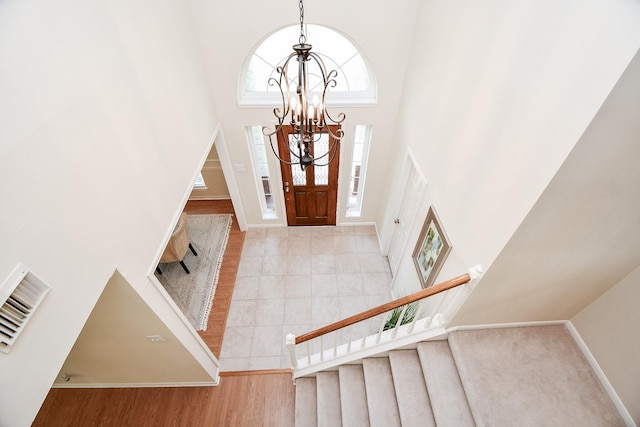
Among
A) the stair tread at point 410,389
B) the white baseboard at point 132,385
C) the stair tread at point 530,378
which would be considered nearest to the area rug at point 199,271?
the white baseboard at point 132,385

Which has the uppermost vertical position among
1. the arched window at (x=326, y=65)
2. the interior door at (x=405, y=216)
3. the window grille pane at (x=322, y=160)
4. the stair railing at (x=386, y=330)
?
the arched window at (x=326, y=65)

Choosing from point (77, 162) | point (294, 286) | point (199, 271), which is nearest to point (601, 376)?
point (294, 286)

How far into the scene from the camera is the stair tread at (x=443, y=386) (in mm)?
2350

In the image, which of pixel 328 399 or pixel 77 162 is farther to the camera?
pixel 328 399

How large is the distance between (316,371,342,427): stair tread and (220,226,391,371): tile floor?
0.65 meters

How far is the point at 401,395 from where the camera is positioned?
262 centimetres

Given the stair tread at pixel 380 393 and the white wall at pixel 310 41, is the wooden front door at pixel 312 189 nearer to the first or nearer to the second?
the white wall at pixel 310 41

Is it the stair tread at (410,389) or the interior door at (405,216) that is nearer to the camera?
the stair tread at (410,389)

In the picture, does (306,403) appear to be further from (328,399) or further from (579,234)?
(579,234)

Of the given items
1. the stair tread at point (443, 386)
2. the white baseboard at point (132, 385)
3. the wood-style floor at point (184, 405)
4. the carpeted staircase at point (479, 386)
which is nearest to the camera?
the carpeted staircase at point (479, 386)

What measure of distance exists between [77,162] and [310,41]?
9.61 ft

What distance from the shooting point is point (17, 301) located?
1.30 meters

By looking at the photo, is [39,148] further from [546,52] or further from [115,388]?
[115,388]

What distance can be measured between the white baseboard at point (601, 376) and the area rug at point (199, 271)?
403 cm
